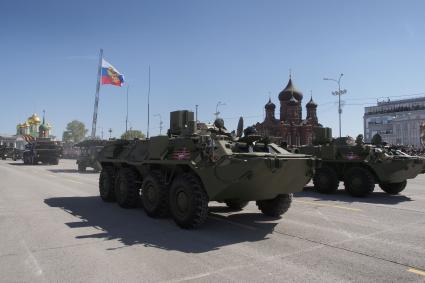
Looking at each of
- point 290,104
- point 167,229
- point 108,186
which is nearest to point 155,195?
point 167,229

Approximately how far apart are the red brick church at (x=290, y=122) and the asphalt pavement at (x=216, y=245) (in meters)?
55.8

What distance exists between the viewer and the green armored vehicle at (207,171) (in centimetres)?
775

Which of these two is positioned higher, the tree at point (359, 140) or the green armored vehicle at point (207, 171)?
the tree at point (359, 140)

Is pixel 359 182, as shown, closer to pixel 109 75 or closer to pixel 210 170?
pixel 210 170

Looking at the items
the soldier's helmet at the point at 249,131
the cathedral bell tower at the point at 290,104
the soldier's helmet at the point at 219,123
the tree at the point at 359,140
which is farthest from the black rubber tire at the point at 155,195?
the cathedral bell tower at the point at 290,104

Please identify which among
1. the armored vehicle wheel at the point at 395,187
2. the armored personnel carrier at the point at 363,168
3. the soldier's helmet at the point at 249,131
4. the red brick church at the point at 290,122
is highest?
the red brick church at the point at 290,122

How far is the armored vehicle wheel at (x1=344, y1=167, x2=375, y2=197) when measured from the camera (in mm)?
13641

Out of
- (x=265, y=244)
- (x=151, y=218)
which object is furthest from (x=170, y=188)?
(x=265, y=244)

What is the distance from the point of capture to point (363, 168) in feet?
46.5

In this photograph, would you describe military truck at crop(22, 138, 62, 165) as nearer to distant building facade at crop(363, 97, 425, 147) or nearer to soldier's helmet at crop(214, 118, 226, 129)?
soldier's helmet at crop(214, 118, 226, 129)

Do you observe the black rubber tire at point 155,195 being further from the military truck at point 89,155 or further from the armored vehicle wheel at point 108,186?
the military truck at point 89,155

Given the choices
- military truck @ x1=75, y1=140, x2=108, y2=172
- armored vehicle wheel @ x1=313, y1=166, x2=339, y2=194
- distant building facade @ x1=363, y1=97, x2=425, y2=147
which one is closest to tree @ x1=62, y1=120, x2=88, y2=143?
distant building facade @ x1=363, y1=97, x2=425, y2=147

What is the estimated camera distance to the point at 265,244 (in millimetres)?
7059

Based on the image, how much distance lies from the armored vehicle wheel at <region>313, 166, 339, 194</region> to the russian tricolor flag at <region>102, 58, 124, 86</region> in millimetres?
30562
